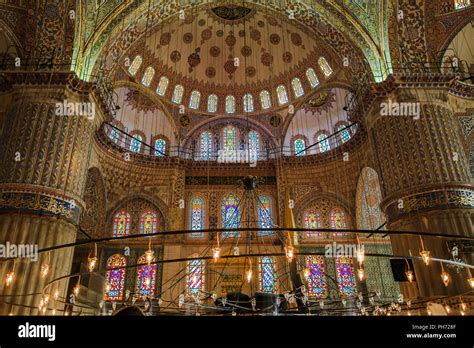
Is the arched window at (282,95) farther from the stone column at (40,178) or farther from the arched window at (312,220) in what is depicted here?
the stone column at (40,178)

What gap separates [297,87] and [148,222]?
31.9ft

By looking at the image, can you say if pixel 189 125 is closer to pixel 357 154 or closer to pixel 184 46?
pixel 184 46

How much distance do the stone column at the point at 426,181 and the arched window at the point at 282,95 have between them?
7.21 metres

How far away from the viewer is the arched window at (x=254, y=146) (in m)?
17.7

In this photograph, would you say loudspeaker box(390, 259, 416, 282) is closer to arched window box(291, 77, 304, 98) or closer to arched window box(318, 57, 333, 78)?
arched window box(318, 57, 333, 78)

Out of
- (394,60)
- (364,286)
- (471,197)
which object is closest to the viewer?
(471,197)

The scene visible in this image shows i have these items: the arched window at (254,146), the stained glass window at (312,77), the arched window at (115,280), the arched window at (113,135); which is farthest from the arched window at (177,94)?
the arched window at (115,280)

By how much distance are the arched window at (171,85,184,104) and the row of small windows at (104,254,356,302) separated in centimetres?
776

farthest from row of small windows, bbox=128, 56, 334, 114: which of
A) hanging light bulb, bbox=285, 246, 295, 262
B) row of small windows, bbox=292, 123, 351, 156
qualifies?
hanging light bulb, bbox=285, 246, 295, 262

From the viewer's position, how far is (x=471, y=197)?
9.59 m

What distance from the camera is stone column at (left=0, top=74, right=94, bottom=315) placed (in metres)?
8.77

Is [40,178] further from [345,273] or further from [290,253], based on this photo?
[345,273]

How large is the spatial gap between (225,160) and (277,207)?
11.1ft
